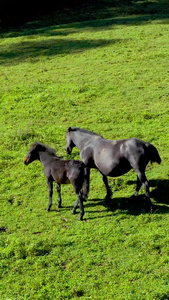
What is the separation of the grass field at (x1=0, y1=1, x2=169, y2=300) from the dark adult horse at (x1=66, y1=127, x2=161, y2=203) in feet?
2.94

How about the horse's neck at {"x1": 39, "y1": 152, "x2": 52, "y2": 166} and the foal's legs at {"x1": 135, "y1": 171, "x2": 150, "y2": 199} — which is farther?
the horse's neck at {"x1": 39, "y1": 152, "x2": 52, "y2": 166}

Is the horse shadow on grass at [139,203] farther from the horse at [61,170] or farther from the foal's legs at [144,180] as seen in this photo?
the horse at [61,170]

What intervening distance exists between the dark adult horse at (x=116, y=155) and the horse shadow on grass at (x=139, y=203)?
0.21 meters

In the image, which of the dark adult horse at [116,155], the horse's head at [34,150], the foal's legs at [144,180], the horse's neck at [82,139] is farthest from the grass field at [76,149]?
the horse's neck at [82,139]

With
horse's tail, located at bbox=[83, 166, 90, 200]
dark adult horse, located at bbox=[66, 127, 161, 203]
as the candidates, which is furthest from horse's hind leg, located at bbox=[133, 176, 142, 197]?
horse's tail, located at bbox=[83, 166, 90, 200]

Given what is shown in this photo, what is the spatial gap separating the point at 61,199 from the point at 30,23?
21.0 meters

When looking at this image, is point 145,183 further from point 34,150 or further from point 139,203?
point 34,150

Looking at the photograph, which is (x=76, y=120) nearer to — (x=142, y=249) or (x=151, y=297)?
(x=142, y=249)

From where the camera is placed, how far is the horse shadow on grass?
34.0 feet

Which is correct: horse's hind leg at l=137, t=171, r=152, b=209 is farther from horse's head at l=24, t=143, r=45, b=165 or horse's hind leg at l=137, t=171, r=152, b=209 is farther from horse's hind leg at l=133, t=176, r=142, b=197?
horse's head at l=24, t=143, r=45, b=165

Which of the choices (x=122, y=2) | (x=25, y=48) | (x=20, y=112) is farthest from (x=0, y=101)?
(x=122, y=2)

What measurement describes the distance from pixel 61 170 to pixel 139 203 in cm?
213

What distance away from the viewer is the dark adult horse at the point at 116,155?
32.6 feet

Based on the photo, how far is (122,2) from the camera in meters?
31.9
